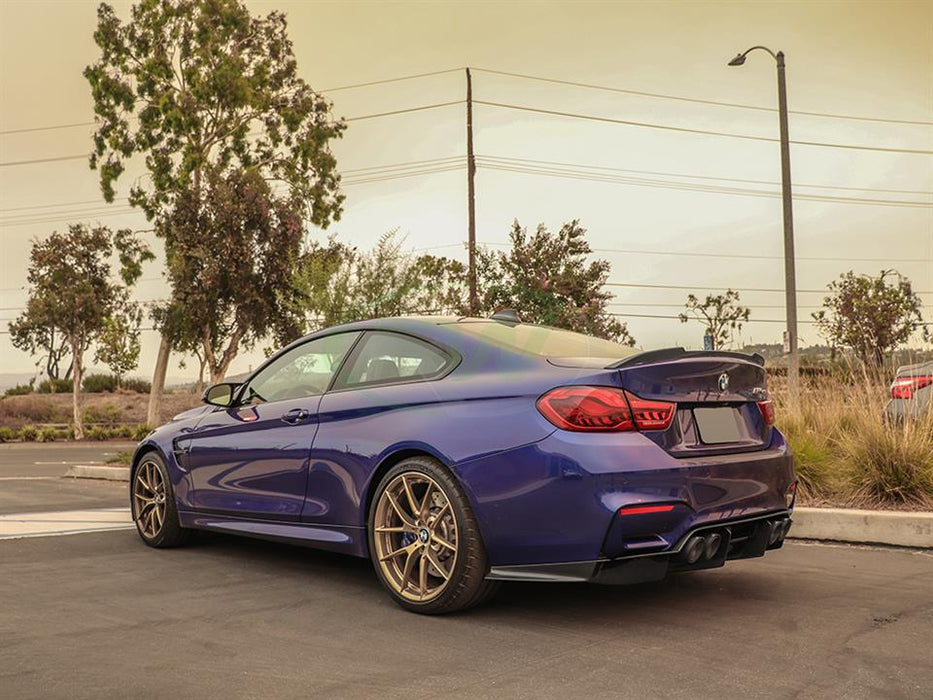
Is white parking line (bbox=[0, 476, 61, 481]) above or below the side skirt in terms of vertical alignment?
below

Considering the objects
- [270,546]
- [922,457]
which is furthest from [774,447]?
[270,546]

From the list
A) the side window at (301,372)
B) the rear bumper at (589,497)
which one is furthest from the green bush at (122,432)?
the rear bumper at (589,497)

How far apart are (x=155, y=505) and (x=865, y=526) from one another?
16.7ft

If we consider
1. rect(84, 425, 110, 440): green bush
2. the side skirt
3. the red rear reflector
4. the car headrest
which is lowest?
rect(84, 425, 110, 440): green bush

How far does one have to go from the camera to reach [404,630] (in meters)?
4.93

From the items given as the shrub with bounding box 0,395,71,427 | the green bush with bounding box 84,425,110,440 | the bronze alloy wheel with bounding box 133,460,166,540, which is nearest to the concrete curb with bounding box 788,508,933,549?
the bronze alloy wheel with bounding box 133,460,166,540

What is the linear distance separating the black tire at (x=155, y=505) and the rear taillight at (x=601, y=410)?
11.6 ft

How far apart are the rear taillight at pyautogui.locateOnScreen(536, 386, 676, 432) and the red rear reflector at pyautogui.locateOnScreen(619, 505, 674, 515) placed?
0.36 meters

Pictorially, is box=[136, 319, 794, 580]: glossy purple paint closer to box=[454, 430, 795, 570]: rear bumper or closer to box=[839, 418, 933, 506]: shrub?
box=[454, 430, 795, 570]: rear bumper

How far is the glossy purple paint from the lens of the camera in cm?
467

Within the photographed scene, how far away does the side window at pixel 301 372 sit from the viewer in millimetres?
6281

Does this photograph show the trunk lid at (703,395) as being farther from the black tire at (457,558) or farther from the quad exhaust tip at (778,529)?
the black tire at (457,558)

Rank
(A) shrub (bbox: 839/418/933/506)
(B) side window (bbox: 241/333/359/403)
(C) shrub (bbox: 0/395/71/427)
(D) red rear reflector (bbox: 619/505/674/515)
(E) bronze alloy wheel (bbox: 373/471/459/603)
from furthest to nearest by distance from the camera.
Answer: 1. (C) shrub (bbox: 0/395/71/427)
2. (A) shrub (bbox: 839/418/933/506)
3. (B) side window (bbox: 241/333/359/403)
4. (E) bronze alloy wheel (bbox: 373/471/459/603)
5. (D) red rear reflector (bbox: 619/505/674/515)

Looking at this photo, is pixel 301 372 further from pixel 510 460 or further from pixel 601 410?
pixel 601 410
